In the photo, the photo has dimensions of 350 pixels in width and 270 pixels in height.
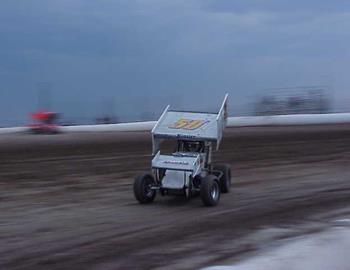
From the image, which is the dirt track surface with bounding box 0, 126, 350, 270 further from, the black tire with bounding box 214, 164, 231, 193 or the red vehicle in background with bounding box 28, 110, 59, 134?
the red vehicle in background with bounding box 28, 110, 59, 134

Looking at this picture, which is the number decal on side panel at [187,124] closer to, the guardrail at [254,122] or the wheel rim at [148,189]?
the wheel rim at [148,189]

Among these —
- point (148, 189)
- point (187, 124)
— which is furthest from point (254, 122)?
point (148, 189)

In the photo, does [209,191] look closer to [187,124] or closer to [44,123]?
[187,124]

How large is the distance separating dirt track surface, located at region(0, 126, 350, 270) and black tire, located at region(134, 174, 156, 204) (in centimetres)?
17

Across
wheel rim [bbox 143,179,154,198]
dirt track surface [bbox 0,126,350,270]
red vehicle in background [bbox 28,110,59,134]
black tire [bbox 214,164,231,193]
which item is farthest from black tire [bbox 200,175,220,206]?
red vehicle in background [bbox 28,110,59,134]

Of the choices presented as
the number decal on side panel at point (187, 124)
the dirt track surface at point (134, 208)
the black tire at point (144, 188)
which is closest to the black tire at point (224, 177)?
the dirt track surface at point (134, 208)

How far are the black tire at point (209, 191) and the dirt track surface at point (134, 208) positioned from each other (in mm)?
158

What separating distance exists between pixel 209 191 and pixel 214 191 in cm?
28

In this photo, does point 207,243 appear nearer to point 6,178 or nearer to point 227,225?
point 227,225

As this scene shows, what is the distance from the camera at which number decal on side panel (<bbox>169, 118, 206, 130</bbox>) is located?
44.7 feet

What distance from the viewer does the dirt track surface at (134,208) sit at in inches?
356

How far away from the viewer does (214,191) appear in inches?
517

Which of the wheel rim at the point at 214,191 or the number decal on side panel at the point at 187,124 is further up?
the number decal on side panel at the point at 187,124

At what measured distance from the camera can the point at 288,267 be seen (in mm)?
6418
